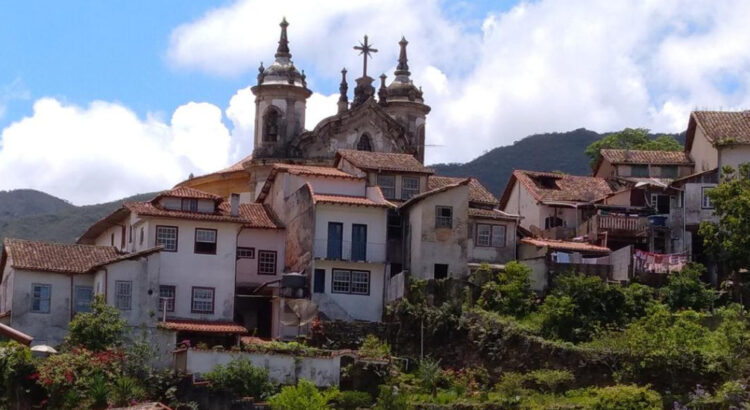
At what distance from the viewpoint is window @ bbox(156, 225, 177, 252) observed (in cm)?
6569

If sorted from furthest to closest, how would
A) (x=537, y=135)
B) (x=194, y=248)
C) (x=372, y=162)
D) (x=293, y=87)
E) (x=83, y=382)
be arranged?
(x=537, y=135) → (x=293, y=87) → (x=372, y=162) → (x=194, y=248) → (x=83, y=382)

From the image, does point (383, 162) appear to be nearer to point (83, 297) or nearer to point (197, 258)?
point (197, 258)

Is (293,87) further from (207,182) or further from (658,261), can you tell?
(658,261)

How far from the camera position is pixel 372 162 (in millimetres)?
72188

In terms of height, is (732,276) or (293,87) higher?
(293,87)

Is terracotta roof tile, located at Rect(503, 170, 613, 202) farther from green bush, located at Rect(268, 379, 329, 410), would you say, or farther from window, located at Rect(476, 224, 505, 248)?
green bush, located at Rect(268, 379, 329, 410)

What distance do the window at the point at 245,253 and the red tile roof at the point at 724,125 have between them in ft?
76.2

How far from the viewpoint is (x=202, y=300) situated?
215ft

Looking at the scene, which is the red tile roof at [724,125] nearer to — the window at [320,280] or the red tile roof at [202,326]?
the window at [320,280]

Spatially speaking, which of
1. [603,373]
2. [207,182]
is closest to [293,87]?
[207,182]

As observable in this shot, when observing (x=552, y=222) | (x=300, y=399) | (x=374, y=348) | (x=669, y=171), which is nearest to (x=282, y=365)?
(x=374, y=348)

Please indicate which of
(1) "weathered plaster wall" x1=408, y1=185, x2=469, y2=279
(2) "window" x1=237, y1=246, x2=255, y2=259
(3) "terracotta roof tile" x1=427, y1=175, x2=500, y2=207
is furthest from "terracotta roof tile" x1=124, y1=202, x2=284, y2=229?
(3) "terracotta roof tile" x1=427, y1=175, x2=500, y2=207

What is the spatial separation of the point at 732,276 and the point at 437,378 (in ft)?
54.7

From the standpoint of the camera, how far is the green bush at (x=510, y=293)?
64875 mm
